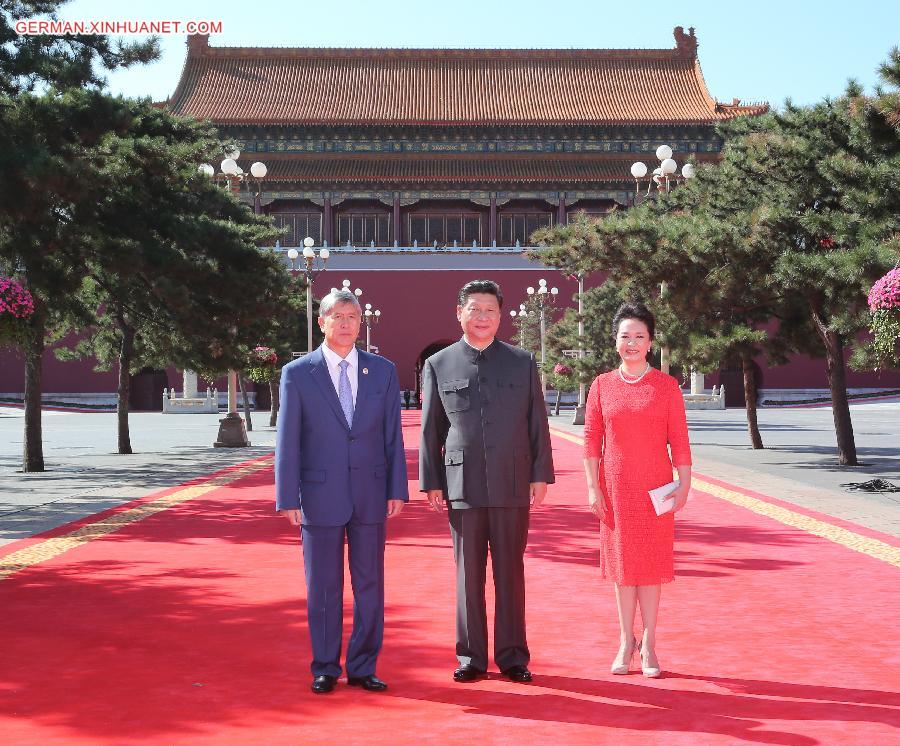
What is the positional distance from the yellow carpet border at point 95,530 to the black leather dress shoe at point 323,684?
3.77m

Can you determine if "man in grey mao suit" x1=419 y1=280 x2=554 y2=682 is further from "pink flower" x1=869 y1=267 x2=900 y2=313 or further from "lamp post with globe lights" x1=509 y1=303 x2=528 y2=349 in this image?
"lamp post with globe lights" x1=509 y1=303 x2=528 y2=349

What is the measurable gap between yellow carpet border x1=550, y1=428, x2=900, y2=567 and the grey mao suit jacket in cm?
424

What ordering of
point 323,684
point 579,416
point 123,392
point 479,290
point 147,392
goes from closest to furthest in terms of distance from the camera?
point 323,684, point 479,290, point 123,392, point 579,416, point 147,392

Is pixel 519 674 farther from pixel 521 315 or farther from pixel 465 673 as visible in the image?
pixel 521 315

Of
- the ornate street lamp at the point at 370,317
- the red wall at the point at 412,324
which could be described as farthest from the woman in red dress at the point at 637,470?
the red wall at the point at 412,324

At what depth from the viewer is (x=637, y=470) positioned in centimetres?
513

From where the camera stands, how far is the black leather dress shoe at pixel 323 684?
4.86 meters

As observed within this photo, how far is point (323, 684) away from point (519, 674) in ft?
2.71

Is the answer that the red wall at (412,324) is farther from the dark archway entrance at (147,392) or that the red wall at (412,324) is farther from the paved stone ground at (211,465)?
the paved stone ground at (211,465)

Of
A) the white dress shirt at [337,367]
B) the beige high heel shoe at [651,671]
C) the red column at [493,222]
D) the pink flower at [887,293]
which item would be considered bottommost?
the beige high heel shoe at [651,671]

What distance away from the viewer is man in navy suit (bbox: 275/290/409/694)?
4934mm

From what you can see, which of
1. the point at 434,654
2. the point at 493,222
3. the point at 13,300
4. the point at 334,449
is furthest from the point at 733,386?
the point at 334,449

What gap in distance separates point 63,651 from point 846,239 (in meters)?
10.4

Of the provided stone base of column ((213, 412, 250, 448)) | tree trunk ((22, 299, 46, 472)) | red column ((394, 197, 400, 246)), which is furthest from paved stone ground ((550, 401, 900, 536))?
red column ((394, 197, 400, 246))
